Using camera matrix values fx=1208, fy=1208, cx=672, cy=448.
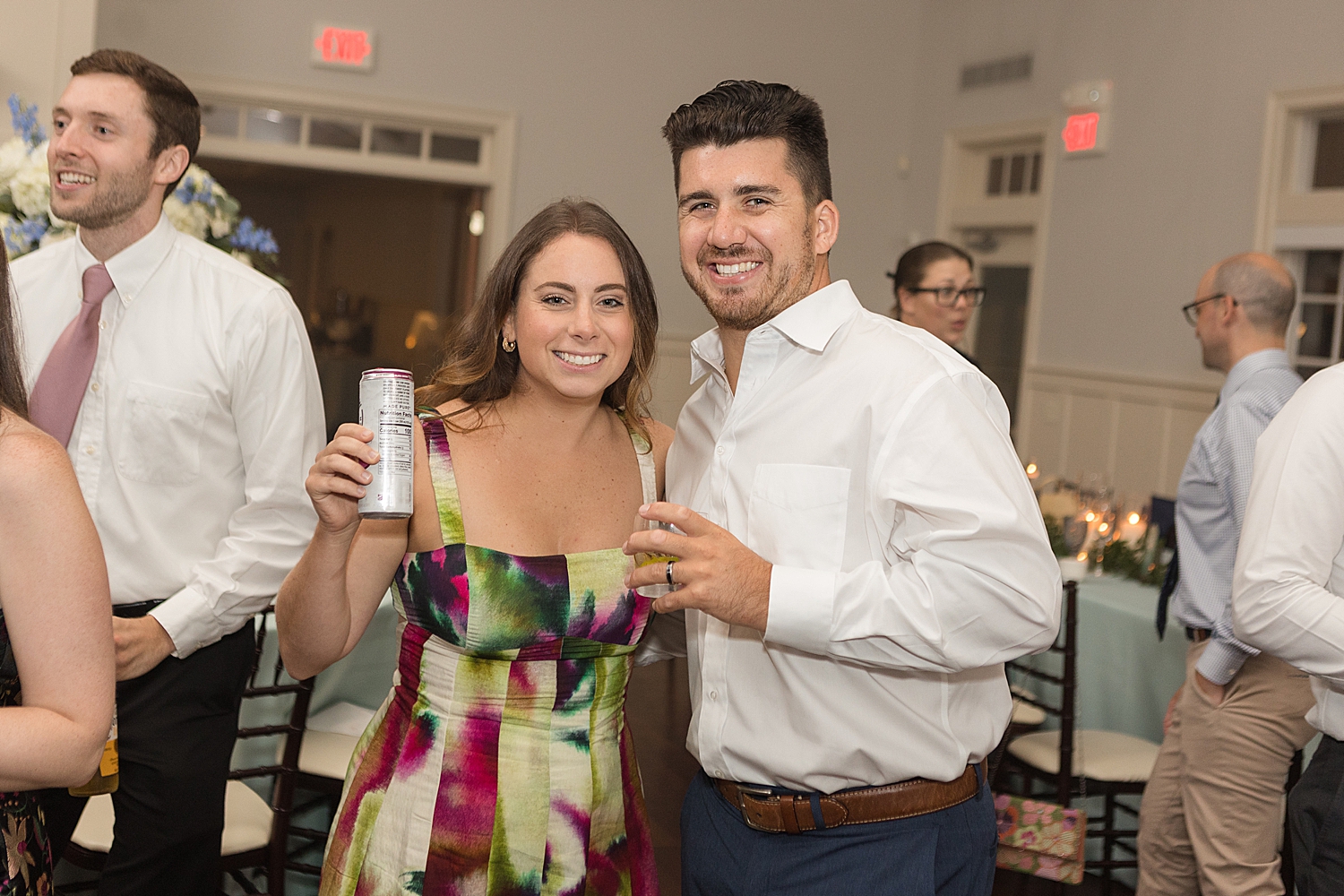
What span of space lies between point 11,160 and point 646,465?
1788 millimetres

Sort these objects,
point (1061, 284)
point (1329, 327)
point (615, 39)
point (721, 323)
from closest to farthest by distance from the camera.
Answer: point (721, 323)
point (1329, 327)
point (1061, 284)
point (615, 39)

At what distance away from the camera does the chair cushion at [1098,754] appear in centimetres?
318

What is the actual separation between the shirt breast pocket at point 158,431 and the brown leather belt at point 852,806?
50.5 inches

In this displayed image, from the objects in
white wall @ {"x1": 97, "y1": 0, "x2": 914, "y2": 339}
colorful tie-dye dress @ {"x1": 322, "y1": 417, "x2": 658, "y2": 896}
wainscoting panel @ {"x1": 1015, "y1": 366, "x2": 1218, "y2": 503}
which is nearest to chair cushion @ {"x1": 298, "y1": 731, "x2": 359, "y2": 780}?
colorful tie-dye dress @ {"x1": 322, "y1": 417, "x2": 658, "y2": 896}

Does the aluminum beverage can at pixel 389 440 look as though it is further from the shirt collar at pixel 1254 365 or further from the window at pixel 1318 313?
the window at pixel 1318 313

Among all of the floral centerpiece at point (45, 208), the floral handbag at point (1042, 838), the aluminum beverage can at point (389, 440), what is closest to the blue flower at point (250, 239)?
the floral centerpiece at point (45, 208)

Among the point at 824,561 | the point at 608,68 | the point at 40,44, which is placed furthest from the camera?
the point at 608,68

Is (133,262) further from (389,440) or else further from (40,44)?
(40,44)

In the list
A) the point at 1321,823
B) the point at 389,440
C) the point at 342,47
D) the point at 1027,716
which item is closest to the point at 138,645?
the point at 389,440

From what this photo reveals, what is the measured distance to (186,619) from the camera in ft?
6.98

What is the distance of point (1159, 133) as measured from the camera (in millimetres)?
6648

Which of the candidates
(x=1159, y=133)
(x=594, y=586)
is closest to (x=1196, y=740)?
(x=594, y=586)

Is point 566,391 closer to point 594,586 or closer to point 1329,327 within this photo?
point 594,586

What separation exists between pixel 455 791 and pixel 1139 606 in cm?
251
